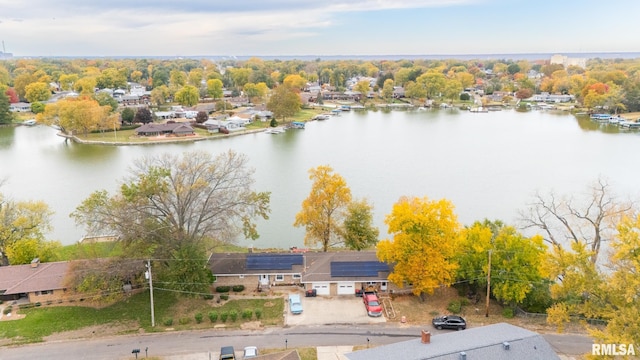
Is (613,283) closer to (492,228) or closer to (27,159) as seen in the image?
(492,228)

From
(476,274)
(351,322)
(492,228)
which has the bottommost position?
(351,322)

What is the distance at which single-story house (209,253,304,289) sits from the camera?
1842cm

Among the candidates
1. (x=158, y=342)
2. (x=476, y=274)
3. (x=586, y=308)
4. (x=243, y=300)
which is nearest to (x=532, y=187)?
(x=476, y=274)

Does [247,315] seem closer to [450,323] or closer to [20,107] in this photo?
[450,323]

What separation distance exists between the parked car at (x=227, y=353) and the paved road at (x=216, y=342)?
0.58 meters

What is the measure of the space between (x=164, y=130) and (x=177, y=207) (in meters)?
37.3

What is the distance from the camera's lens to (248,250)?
73.6ft

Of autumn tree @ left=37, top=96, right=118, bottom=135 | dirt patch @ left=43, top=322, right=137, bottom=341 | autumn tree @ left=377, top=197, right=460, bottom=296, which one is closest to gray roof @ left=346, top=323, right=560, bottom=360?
autumn tree @ left=377, top=197, right=460, bottom=296

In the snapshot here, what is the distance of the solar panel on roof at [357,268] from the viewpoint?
1797 centimetres

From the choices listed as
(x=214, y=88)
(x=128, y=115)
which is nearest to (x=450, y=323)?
(x=128, y=115)

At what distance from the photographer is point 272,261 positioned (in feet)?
62.4

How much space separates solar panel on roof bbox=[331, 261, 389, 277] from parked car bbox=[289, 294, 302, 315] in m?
1.80

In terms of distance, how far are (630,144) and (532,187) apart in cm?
2354

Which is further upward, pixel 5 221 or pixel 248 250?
pixel 5 221
